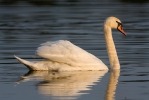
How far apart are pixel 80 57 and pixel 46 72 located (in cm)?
72

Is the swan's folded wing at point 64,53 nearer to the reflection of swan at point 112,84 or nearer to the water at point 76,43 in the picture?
the water at point 76,43

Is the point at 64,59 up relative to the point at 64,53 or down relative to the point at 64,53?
down

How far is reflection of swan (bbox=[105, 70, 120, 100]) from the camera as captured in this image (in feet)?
37.4

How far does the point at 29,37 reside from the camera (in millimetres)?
20609

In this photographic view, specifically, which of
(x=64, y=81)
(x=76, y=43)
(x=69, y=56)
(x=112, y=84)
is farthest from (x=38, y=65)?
(x=76, y=43)

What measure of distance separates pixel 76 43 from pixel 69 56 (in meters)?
4.42

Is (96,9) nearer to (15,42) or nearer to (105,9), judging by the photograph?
(105,9)

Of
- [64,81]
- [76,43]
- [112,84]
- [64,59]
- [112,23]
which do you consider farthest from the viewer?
[76,43]

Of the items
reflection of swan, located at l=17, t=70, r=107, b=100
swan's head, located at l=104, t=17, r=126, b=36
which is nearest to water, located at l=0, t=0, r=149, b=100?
reflection of swan, located at l=17, t=70, r=107, b=100

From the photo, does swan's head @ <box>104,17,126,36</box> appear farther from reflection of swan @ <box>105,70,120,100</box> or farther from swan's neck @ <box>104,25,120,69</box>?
reflection of swan @ <box>105,70,120,100</box>

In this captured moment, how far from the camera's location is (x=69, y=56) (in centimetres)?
1458

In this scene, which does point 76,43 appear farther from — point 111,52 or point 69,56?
point 69,56

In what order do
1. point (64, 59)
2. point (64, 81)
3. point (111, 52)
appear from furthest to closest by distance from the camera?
1. point (111, 52)
2. point (64, 59)
3. point (64, 81)

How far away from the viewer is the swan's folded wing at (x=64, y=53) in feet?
47.6
